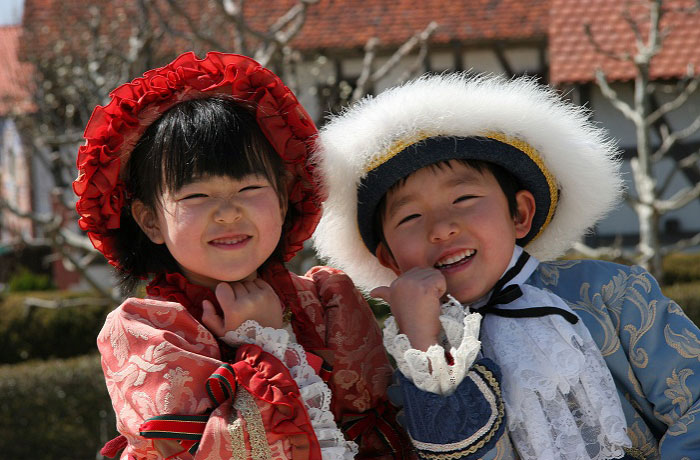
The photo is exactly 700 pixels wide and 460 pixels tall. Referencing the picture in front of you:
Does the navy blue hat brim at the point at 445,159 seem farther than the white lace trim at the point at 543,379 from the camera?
Yes

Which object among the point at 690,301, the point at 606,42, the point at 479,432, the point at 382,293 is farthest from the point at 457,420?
the point at 606,42

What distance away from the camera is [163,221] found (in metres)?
1.93

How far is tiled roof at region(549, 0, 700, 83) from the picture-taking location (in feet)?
33.9

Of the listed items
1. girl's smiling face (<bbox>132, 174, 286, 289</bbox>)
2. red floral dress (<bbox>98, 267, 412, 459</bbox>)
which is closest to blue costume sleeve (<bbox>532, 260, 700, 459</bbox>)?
red floral dress (<bbox>98, 267, 412, 459</bbox>)

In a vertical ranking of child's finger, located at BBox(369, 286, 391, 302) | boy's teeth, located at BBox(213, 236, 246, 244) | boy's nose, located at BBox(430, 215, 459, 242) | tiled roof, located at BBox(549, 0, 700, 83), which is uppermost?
tiled roof, located at BBox(549, 0, 700, 83)

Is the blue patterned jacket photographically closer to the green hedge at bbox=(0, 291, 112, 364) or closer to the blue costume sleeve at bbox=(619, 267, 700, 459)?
the blue costume sleeve at bbox=(619, 267, 700, 459)

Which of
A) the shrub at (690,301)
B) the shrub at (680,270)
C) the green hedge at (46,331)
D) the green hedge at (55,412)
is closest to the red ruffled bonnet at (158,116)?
the green hedge at (55,412)

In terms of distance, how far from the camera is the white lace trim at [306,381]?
182 cm

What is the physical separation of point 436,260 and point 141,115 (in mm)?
781

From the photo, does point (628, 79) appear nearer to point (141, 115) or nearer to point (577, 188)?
point (577, 188)

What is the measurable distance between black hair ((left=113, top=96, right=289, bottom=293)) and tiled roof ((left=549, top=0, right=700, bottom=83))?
8.97 meters

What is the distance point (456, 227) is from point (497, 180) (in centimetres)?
20

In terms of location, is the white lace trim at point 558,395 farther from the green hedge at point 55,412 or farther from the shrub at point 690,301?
the shrub at point 690,301

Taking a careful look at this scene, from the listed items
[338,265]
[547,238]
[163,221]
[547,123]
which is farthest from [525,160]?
[163,221]
